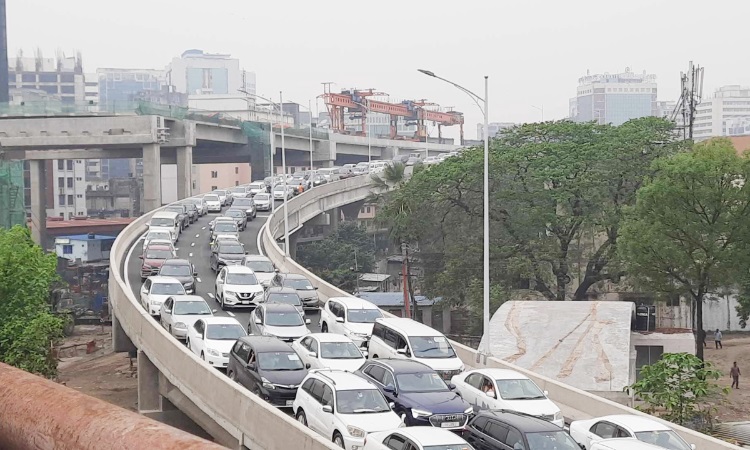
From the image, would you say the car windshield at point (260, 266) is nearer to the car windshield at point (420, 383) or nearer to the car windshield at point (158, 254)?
the car windshield at point (158, 254)

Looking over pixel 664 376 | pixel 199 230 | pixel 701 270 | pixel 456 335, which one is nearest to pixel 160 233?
pixel 199 230

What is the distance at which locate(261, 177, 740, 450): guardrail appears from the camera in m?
22.4

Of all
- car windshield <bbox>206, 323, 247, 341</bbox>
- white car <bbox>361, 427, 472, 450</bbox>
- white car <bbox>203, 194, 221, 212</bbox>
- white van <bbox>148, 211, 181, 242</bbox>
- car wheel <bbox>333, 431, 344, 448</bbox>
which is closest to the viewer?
white car <bbox>361, 427, 472, 450</bbox>

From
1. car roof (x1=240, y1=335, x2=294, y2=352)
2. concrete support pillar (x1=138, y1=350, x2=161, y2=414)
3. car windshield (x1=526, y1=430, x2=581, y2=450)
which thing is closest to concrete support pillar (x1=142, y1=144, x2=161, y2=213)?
concrete support pillar (x1=138, y1=350, x2=161, y2=414)

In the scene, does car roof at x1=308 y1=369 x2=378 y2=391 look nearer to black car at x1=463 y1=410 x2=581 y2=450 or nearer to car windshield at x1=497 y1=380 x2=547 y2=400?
black car at x1=463 y1=410 x2=581 y2=450

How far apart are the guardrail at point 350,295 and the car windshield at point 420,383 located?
4206mm

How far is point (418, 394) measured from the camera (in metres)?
20.5

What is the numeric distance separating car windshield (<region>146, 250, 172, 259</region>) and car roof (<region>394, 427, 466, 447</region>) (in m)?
28.6

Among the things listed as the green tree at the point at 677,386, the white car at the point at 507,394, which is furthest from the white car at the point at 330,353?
the green tree at the point at 677,386

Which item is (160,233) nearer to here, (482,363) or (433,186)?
(433,186)

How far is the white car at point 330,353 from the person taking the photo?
79.0 feet

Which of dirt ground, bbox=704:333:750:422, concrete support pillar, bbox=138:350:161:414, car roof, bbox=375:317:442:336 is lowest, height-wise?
dirt ground, bbox=704:333:750:422

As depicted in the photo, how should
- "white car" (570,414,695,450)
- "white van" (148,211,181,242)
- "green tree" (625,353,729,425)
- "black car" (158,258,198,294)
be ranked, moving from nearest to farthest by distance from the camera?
"white car" (570,414,695,450)
"green tree" (625,353,729,425)
"black car" (158,258,198,294)
"white van" (148,211,181,242)

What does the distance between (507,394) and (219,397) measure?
6.13 metres
